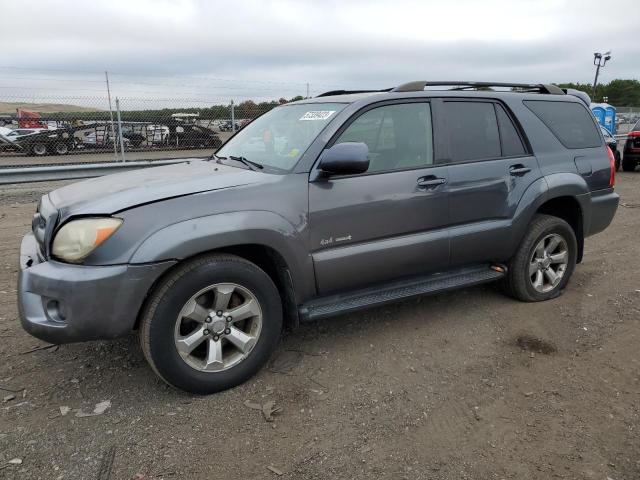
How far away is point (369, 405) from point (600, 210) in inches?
119

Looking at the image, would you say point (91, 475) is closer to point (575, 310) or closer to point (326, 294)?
point (326, 294)

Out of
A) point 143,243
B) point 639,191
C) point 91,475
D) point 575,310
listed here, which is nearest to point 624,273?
point 575,310

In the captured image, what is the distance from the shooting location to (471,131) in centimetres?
399

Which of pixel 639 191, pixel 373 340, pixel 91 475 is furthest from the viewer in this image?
pixel 639 191

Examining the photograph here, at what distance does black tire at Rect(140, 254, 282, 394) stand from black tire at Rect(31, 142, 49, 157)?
15444 millimetres

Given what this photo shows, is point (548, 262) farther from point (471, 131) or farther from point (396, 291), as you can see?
point (396, 291)

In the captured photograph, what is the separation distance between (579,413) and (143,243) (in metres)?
2.51

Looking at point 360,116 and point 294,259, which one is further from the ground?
point 360,116

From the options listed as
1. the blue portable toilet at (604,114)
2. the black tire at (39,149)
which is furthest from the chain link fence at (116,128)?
the blue portable toilet at (604,114)

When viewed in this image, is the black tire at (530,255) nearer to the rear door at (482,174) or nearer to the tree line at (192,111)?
the rear door at (482,174)

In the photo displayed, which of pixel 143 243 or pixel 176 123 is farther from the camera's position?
pixel 176 123

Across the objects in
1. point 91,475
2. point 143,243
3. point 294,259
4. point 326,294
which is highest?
point 143,243

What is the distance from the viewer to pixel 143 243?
8.93ft

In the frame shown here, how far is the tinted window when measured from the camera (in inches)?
153
